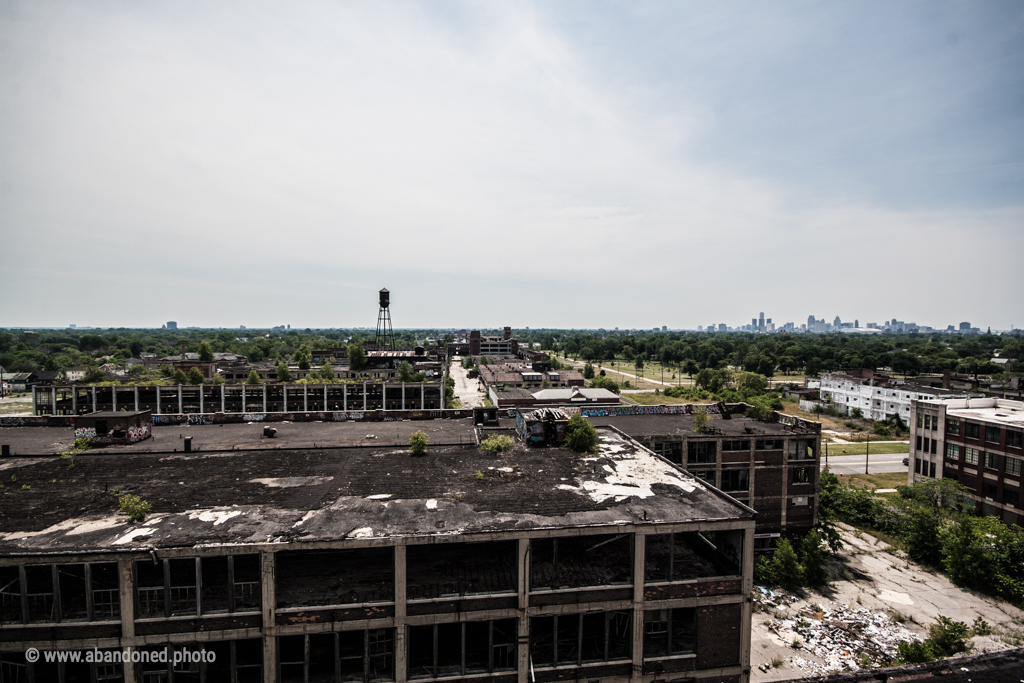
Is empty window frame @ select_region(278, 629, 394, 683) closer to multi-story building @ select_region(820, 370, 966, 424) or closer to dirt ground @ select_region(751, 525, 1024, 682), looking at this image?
dirt ground @ select_region(751, 525, 1024, 682)

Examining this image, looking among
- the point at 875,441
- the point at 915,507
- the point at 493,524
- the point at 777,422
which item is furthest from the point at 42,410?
the point at 875,441

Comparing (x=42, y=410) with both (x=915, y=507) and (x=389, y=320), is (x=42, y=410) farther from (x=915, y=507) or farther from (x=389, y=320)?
(x=915, y=507)

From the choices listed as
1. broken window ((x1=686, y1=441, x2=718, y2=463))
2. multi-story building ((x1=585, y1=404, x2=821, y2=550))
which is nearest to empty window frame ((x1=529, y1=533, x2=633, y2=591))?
multi-story building ((x1=585, y1=404, x2=821, y2=550))

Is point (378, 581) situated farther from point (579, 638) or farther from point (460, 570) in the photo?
point (579, 638)

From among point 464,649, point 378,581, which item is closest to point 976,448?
point 464,649

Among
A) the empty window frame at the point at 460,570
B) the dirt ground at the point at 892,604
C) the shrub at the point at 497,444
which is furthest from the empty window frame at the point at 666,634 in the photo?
the shrub at the point at 497,444

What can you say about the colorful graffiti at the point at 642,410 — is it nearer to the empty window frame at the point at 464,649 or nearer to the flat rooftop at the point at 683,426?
the flat rooftop at the point at 683,426
